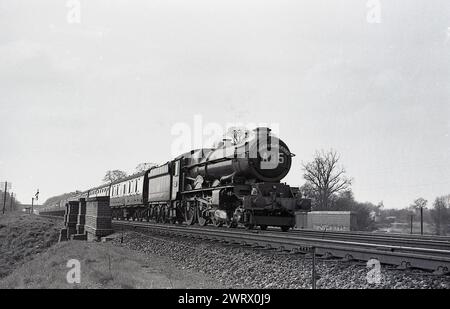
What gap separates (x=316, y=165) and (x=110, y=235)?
1499 inches

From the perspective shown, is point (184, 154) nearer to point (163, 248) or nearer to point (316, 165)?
point (163, 248)

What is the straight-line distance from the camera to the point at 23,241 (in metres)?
27.3

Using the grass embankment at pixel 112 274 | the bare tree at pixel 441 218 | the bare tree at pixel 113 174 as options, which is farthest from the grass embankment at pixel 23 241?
the bare tree at pixel 113 174

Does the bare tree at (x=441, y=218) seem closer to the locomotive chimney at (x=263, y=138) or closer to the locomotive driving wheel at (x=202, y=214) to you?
the locomotive driving wheel at (x=202, y=214)

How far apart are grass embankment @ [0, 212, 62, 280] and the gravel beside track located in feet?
47.6

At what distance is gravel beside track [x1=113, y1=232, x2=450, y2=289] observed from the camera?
594 cm

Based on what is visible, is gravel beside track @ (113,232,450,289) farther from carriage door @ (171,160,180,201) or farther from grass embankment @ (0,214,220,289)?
carriage door @ (171,160,180,201)

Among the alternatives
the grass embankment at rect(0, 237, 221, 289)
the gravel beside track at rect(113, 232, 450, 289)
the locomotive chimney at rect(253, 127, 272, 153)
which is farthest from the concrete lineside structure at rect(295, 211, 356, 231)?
the grass embankment at rect(0, 237, 221, 289)

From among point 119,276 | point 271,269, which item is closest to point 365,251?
point 271,269

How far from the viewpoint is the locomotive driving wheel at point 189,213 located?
18.6 metres

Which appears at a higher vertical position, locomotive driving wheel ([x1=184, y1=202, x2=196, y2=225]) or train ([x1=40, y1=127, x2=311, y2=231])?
train ([x1=40, y1=127, x2=311, y2=231])

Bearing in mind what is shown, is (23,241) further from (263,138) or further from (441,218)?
(441,218)

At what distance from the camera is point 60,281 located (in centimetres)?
743
